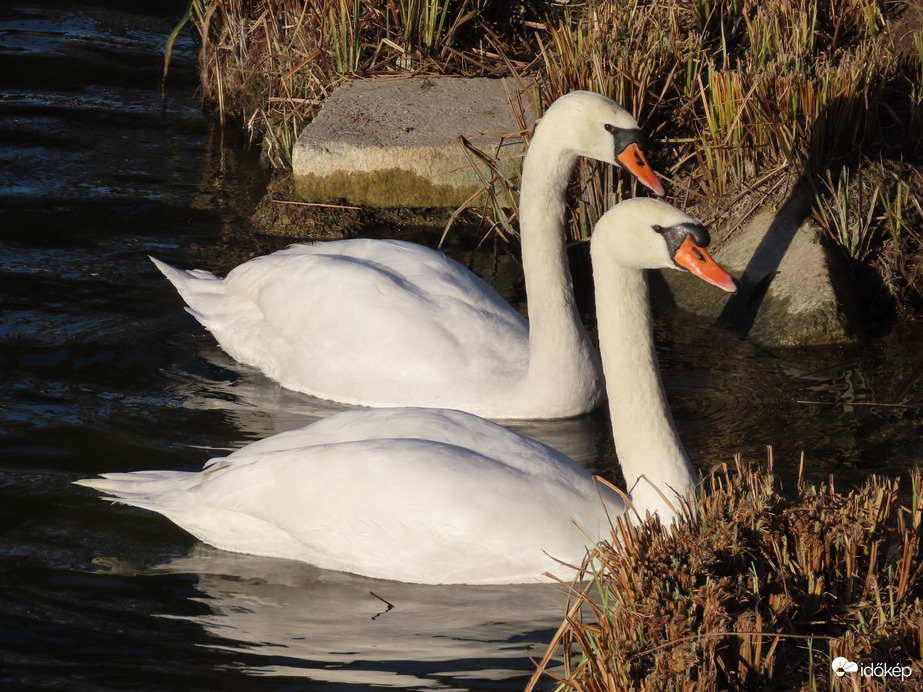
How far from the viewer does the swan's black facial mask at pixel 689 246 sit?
444 cm

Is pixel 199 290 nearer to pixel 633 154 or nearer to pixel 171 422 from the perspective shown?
pixel 171 422

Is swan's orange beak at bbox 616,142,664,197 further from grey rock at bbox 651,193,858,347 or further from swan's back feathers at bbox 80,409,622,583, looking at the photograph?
swan's back feathers at bbox 80,409,622,583

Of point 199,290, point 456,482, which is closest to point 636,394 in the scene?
point 456,482

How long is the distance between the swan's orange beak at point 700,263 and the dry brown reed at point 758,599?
1.02m

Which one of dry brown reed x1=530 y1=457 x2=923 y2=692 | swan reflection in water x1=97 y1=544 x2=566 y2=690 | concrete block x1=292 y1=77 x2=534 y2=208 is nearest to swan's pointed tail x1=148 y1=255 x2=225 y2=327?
concrete block x1=292 y1=77 x2=534 y2=208

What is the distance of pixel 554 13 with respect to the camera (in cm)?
944

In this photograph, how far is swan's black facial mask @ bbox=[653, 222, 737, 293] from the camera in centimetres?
444

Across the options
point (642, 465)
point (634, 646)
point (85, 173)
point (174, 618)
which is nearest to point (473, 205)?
point (85, 173)

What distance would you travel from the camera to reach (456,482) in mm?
4258

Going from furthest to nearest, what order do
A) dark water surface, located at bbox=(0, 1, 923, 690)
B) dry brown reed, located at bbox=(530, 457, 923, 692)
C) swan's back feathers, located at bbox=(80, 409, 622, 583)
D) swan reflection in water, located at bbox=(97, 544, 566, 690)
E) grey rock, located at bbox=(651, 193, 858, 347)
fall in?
grey rock, located at bbox=(651, 193, 858, 347) < swan's back feathers, located at bbox=(80, 409, 622, 583) < dark water surface, located at bbox=(0, 1, 923, 690) < swan reflection in water, located at bbox=(97, 544, 566, 690) < dry brown reed, located at bbox=(530, 457, 923, 692)

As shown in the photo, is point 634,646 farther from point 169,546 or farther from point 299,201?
point 299,201

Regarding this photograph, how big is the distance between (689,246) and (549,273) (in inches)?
60.2

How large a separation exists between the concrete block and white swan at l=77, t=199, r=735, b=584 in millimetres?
3380

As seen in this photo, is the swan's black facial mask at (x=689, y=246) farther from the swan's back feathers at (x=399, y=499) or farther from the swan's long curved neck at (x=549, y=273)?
the swan's long curved neck at (x=549, y=273)
